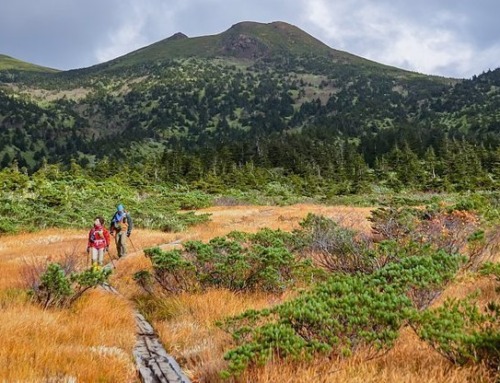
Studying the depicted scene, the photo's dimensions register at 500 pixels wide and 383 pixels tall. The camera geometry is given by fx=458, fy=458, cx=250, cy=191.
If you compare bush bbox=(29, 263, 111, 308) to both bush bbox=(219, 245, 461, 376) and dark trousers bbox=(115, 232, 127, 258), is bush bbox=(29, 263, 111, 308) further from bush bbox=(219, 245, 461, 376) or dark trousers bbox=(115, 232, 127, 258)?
dark trousers bbox=(115, 232, 127, 258)

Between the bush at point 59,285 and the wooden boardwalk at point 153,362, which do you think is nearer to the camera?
the wooden boardwalk at point 153,362

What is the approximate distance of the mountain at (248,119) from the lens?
7775 centimetres

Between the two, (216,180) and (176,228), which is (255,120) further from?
(176,228)

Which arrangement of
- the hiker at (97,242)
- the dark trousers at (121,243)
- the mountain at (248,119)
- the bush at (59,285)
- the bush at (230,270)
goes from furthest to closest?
the mountain at (248,119) → the dark trousers at (121,243) → the hiker at (97,242) → the bush at (230,270) → the bush at (59,285)

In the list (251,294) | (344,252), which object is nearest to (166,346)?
(251,294)

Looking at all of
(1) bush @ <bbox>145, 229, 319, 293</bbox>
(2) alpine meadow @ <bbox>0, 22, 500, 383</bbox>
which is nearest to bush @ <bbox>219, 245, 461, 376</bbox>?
(2) alpine meadow @ <bbox>0, 22, 500, 383</bbox>

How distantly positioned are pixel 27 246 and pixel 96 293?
36.5 ft

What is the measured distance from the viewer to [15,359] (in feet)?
14.8

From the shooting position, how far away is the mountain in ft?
255

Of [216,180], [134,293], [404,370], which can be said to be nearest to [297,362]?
[404,370]

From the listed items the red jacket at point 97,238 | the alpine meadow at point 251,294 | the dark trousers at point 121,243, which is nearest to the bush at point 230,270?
the alpine meadow at point 251,294

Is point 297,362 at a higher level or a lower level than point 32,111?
lower

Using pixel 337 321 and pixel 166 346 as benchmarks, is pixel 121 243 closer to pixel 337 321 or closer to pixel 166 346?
pixel 166 346

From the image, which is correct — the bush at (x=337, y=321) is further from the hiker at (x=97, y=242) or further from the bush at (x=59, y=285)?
the hiker at (x=97, y=242)
